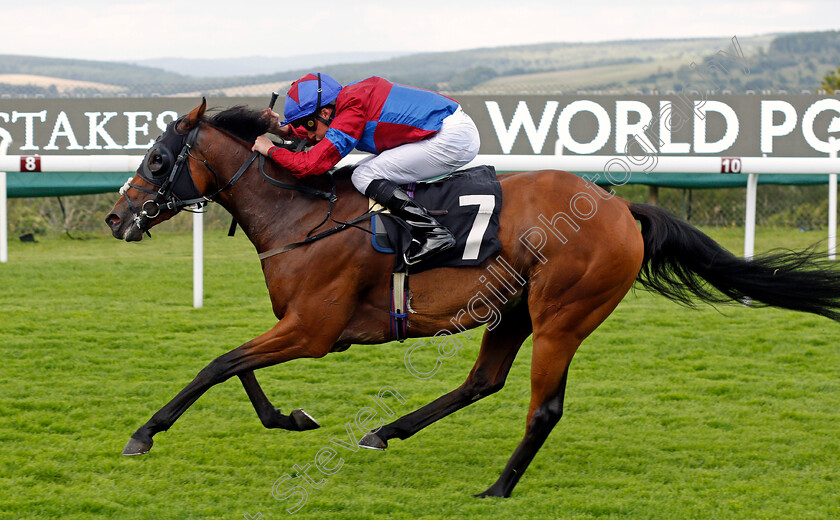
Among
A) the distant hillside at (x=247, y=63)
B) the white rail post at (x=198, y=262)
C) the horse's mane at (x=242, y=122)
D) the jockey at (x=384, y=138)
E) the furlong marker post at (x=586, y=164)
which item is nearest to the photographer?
the jockey at (x=384, y=138)

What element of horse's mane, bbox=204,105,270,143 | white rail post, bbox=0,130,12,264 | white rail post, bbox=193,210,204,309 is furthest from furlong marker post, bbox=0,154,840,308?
horse's mane, bbox=204,105,270,143

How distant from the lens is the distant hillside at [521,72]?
12.5 m

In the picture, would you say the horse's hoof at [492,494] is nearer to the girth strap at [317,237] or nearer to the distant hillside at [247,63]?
the girth strap at [317,237]

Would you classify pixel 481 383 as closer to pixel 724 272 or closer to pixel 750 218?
pixel 724 272

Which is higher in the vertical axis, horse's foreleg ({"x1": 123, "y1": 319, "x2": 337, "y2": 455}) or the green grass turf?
horse's foreleg ({"x1": 123, "y1": 319, "x2": 337, "y2": 455})

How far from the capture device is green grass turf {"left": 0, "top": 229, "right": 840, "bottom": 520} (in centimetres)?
340

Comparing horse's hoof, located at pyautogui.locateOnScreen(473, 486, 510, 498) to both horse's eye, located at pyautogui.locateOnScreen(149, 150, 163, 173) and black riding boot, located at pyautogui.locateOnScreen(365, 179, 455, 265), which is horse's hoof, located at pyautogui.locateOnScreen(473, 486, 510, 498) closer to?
black riding boot, located at pyautogui.locateOnScreen(365, 179, 455, 265)

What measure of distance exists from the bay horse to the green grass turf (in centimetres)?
27

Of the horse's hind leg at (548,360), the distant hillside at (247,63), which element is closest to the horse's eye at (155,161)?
the horse's hind leg at (548,360)

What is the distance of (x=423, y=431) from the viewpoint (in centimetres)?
435

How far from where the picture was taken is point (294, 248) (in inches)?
143

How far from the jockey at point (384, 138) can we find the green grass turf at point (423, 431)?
101cm

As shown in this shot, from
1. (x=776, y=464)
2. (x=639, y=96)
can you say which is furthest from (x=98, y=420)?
(x=639, y=96)

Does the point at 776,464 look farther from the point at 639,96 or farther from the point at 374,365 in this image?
the point at 639,96
